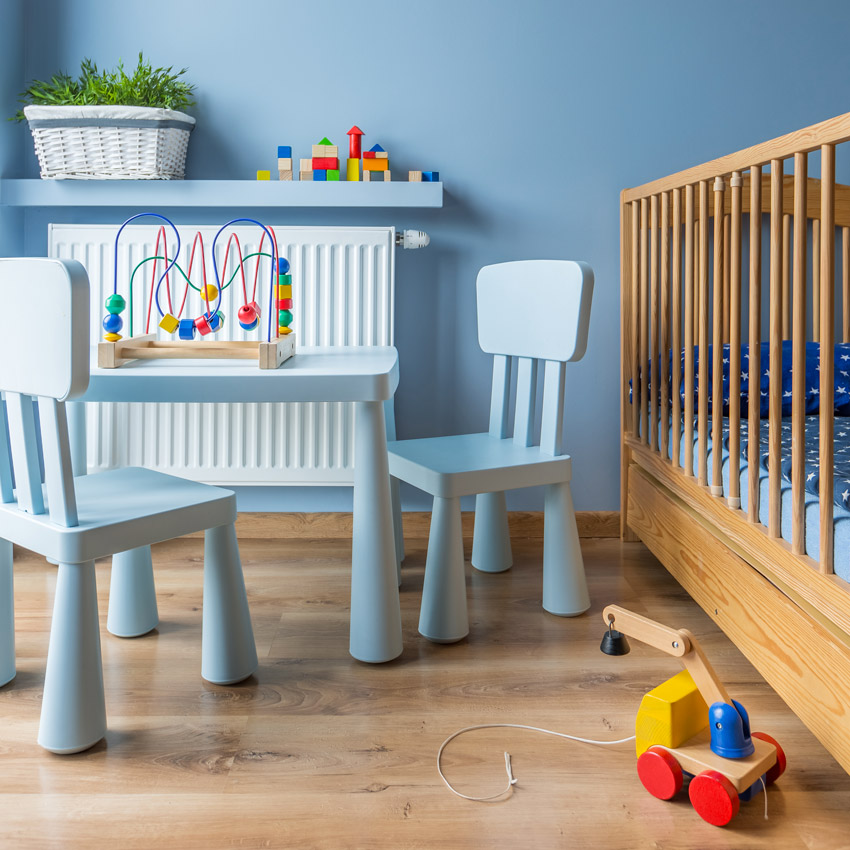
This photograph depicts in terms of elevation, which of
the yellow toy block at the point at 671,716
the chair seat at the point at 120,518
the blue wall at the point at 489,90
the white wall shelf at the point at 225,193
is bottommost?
the yellow toy block at the point at 671,716

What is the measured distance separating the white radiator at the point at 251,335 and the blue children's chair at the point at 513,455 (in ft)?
1.20

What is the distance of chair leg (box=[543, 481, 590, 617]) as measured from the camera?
5.73 feet

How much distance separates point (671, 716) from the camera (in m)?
1.13

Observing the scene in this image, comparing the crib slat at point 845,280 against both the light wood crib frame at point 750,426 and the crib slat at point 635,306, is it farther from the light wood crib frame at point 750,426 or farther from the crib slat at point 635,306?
the crib slat at point 635,306

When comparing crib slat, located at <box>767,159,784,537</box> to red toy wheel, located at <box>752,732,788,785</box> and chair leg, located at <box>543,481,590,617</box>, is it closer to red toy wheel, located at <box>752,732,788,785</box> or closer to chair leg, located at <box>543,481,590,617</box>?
red toy wheel, located at <box>752,732,788,785</box>

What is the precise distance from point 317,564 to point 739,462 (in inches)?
43.0

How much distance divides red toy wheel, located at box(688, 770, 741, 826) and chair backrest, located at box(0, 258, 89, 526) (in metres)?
0.92

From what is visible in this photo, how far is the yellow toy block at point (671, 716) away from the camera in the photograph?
3.72 feet

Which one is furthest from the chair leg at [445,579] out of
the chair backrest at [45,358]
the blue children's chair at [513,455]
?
the chair backrest at [45,358]

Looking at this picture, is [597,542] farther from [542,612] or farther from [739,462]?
[739,462]

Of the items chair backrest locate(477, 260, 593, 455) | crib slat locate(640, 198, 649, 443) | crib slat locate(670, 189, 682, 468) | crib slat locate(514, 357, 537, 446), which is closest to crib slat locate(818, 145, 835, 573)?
chair backrest locate(477, 260, 593, 455)

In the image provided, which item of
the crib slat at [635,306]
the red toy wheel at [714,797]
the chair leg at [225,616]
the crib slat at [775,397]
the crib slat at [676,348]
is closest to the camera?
the red toy wheel at [714,797]

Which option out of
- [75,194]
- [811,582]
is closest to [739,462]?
[811,582]

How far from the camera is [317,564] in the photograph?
7.01ft
